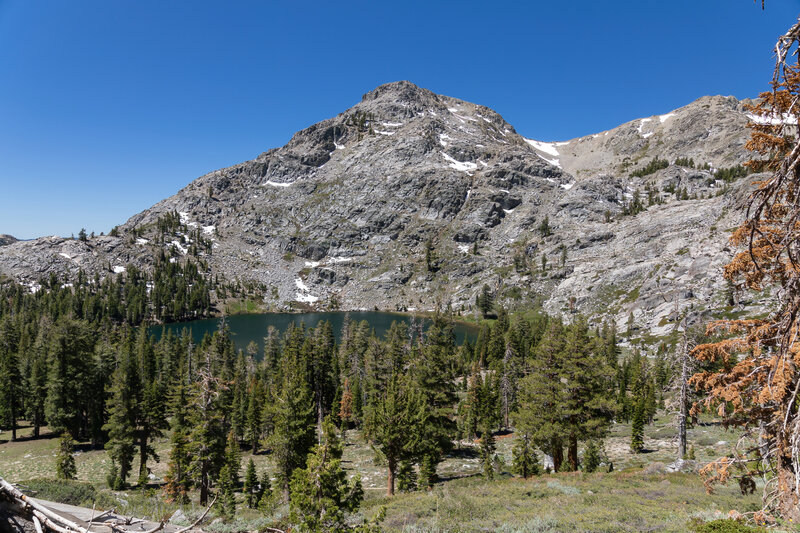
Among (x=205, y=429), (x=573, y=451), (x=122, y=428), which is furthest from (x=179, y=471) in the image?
(x=573, y=451)

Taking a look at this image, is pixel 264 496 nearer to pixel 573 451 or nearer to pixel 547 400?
pixel 547 400

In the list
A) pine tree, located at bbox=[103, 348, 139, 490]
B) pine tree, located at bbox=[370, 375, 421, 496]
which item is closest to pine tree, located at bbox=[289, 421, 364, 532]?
pine tree, located at bbox=[370, 375, 421, 496]

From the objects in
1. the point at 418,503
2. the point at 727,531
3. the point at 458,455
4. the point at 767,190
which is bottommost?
the point at 458,455

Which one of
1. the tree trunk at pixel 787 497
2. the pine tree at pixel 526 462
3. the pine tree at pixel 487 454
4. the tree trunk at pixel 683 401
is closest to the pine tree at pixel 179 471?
the pine tree at pixel 487 454

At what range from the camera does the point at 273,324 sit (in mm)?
163250

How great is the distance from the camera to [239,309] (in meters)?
196

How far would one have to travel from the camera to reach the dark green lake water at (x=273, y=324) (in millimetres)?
141500

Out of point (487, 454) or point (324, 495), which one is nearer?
point (324, 495)

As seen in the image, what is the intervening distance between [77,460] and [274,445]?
34423 millimetres

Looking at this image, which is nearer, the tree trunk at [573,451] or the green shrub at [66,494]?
the green shrub at [66,494]

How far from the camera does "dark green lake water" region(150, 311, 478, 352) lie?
142 metres

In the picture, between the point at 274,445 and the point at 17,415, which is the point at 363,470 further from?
the point at 17,415

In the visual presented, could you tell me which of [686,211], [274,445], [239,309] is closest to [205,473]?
[274,445]

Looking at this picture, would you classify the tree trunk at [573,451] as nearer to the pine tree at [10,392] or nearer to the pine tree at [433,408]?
the pine tree at [433,408]
